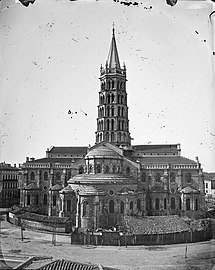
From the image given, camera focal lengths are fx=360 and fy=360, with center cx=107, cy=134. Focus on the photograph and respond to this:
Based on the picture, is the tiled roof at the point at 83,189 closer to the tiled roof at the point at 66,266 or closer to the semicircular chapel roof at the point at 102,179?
the semicircular chapel roof at the point at 102,179

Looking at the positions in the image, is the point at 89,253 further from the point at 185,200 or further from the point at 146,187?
the point at 146,187

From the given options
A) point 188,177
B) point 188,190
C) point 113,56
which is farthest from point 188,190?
point 113,56

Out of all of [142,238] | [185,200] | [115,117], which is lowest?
[142,238]

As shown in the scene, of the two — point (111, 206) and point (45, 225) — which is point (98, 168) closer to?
point (111, 206)

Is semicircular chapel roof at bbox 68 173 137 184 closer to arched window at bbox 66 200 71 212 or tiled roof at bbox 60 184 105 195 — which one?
tiled roof at bbox 60 184 105 195

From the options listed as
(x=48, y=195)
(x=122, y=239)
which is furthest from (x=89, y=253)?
(x=48, y=195)

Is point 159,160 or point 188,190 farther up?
point 159,160
